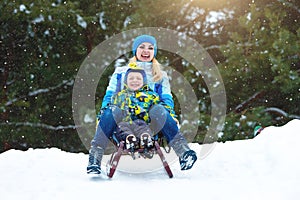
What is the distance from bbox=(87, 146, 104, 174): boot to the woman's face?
3.74ft

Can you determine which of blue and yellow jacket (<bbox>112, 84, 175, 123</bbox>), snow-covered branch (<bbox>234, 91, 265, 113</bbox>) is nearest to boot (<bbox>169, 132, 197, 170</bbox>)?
blue and yellow jacket (<bbox>112, 84, 175, 123</bbox>)

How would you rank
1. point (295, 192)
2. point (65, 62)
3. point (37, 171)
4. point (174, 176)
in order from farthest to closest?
1. point (65, 62)
2. point (174, 176)
3. point (37, 171)
4. point (295, 192)

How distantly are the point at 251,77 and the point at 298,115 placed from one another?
1269 mm

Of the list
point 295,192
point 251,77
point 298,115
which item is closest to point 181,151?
point 295,192

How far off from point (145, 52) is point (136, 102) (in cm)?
74

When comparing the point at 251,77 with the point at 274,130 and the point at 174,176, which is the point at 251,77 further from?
the point at 174,176

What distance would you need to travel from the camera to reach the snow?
2.80 metres

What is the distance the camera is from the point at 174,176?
3643mm

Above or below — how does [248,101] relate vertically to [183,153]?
above

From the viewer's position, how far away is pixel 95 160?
343cm

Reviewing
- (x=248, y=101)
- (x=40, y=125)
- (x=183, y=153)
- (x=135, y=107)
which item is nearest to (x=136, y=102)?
(x=135, y=107)

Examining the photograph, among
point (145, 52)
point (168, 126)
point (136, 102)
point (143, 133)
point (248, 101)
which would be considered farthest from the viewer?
point (248, 101)

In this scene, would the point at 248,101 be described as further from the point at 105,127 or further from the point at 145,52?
the point at 105,127

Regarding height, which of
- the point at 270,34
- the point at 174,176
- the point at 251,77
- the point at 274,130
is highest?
the point at 270,34
